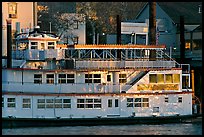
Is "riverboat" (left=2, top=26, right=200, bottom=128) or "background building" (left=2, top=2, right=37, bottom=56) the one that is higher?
"background building" (left=2, top=2, right=37, bottom=56)

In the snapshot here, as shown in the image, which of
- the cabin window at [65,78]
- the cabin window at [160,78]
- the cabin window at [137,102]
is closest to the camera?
the cabin window at [65,78]

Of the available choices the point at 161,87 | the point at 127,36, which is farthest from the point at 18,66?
the point at 127,36

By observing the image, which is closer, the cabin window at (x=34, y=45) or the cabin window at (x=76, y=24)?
the cabin window at (x=34, y=45)

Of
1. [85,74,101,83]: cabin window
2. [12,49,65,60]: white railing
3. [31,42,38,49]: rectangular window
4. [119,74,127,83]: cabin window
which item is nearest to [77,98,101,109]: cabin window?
[85,74,101,83]: cabin window

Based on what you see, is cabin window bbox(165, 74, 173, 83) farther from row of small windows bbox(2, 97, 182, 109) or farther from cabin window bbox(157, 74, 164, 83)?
row of small windows bbox(2, 97, 182, 109)

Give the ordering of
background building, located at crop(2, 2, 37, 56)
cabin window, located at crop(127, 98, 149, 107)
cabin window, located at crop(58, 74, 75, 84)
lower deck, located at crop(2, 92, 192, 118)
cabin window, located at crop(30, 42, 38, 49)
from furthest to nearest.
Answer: background building, located at crop(2, 2, 37, 56)
cabin window, located at crop(30, 42, 38, 49)
cabin window, located at crop(127, 98, 149, 107)
cabin window, located at crop(58, 74, 75, 84)
lower deck, located at crop(2, 92, 192, 118)

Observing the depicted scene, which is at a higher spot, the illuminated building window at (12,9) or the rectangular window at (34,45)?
the illuminated building window at (12,9)

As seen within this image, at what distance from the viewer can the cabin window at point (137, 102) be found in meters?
43.1

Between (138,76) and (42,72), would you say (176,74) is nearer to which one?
(138,76)

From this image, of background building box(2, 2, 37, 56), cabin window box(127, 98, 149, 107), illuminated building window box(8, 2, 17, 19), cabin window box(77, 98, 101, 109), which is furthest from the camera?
illuminated building window box(8, 2, 17, 19)

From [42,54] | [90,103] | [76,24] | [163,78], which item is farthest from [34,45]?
[76,24]

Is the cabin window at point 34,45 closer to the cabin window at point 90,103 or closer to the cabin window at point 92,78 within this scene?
the cabin window at point 92,78

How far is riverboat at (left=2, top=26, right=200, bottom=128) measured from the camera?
42.1 metres

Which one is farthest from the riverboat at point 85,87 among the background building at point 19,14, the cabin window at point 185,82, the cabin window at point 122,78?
the background building at point 19,14
